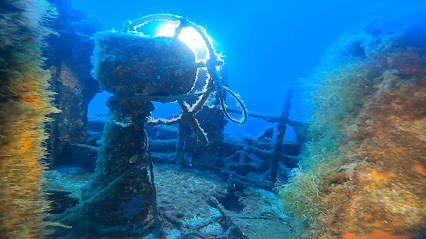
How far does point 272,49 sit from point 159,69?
12575 cm

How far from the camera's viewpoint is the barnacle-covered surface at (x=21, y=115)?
4.59 ft

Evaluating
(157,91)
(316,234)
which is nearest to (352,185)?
(316,234)

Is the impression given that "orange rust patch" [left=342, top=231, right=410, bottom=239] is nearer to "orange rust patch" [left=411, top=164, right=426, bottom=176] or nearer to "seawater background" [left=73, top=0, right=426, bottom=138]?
"orange rust patch" [left=411, top=164, right=426, bottom=176]

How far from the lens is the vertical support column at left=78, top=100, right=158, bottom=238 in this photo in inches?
127

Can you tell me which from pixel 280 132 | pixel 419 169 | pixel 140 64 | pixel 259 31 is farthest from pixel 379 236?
pixel 259 31

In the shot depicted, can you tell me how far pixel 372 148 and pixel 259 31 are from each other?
12313cm

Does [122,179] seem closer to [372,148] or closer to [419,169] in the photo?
[372,148]

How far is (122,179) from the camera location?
10.8 feet

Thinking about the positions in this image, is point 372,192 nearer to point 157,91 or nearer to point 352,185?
point 352,185

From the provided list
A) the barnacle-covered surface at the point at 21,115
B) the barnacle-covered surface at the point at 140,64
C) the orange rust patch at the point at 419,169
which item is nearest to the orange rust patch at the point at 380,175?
the orange rust patch at the point at 419,169

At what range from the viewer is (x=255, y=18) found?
107 metres

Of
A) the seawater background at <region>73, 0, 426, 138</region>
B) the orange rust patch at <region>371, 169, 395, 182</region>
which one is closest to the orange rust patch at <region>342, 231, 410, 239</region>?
the orange rust patch at <region>371, 169, 395, 182</region>

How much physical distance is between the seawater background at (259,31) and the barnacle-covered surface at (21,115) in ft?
222

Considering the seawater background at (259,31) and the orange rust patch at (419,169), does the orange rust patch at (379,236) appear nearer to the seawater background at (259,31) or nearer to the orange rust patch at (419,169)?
the orange rust patch at (419,169)
